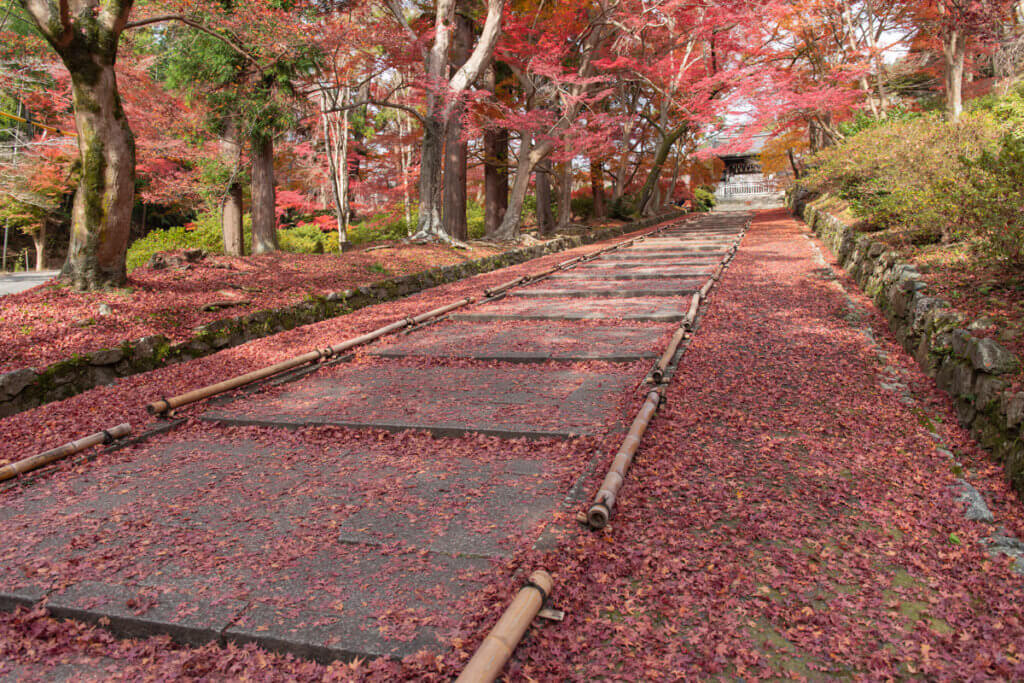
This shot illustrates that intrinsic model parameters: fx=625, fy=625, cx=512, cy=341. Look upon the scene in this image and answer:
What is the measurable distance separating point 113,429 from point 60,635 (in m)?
1.89

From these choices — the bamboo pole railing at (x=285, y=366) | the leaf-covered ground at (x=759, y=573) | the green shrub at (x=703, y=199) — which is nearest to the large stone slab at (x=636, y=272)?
the bamboo pole railing at (x=285, y=366)

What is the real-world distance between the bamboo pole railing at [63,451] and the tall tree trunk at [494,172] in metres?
12.9

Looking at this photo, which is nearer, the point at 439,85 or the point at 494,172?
the point at 439,85

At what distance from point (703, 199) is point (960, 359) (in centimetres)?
3283

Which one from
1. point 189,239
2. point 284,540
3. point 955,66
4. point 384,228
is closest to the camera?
point 284,540

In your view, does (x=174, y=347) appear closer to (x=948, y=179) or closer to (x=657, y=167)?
(x=948, y=179)

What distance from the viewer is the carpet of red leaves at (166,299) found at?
206 inches

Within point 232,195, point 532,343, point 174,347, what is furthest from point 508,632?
point 232,195

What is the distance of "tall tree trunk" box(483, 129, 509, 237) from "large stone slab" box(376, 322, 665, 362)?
1019 cm

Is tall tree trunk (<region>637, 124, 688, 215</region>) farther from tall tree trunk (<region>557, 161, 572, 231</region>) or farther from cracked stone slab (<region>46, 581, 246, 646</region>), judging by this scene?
cracked stone slab (<region>46, 581, 246, 646</region>)

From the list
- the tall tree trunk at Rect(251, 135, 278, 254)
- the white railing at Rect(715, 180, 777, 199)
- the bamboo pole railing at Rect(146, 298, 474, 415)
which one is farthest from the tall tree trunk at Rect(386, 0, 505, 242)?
the white railing at Rect(715, 180, 777, 199)

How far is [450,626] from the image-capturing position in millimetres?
1891

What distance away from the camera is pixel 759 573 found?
2123 millimetres

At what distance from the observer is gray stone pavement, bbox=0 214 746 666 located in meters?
2.00
